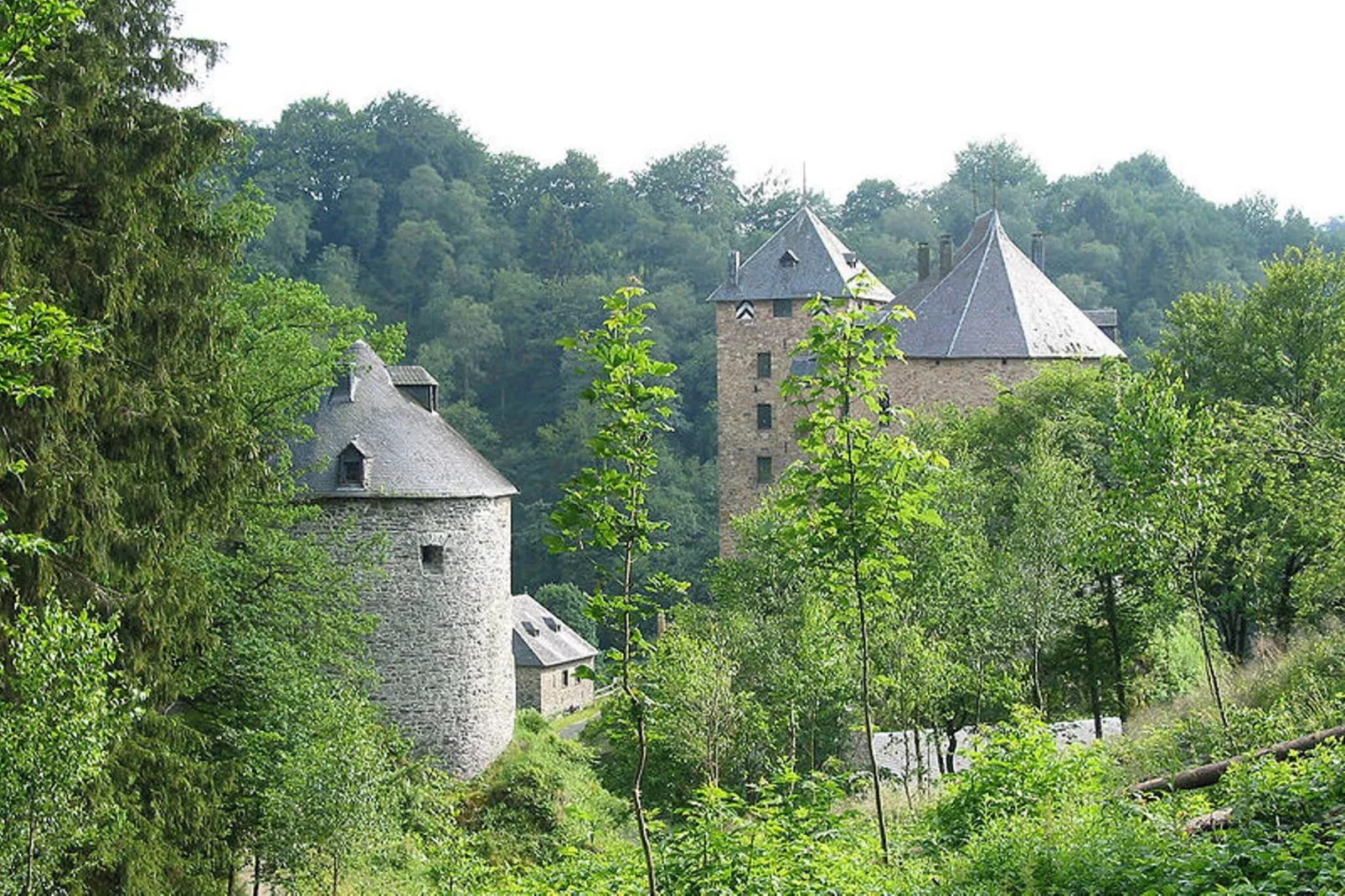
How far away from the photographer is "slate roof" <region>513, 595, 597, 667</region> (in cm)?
3953

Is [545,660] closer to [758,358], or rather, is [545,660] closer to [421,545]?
[758,358]

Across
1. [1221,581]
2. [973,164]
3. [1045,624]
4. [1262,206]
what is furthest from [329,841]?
[973,164]

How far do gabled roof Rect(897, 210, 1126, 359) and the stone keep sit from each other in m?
13.1

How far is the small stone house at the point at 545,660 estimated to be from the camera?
39438 millimetres

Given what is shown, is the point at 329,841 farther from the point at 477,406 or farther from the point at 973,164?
the point at 973,164

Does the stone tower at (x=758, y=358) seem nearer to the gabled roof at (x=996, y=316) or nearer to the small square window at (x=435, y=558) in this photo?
the gabled roof at (x=996, y=316)

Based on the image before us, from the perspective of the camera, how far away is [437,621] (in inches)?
992

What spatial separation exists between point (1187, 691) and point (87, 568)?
50.5 ft

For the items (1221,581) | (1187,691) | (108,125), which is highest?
(108,125)

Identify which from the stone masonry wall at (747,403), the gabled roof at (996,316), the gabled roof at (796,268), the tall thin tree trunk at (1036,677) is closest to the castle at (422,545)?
the tall thin tree trunk at (1036,677)

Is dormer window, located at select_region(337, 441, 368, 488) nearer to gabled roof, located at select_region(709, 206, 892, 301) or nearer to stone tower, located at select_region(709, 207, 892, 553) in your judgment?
stone tower, located at select_region(709, 207, 892, 553)

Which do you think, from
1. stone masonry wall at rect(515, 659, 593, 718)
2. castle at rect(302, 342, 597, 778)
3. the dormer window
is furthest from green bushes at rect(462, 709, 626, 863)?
stone masonry wall at rect(515, 659, 593, 718)

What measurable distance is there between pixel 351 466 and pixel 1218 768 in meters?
17.2

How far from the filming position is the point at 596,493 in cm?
827
